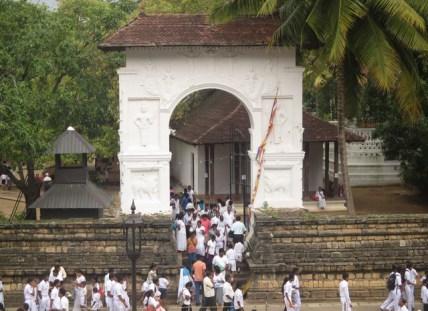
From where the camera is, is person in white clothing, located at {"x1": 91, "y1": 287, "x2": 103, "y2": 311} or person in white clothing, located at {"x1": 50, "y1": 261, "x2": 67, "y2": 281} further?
person in white clothing, located at {"x1": 50, "y1": 261, "x2": 67, "y2": 281}

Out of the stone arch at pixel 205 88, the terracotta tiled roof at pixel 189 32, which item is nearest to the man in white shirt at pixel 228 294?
the stone arch at pixel 205 88

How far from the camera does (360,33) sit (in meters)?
23.1

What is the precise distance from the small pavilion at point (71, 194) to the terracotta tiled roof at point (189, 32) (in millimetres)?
3037

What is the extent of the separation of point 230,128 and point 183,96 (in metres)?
8.60

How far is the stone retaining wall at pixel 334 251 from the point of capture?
21.5 metres

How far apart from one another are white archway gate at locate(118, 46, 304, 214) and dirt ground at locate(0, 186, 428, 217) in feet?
23.9

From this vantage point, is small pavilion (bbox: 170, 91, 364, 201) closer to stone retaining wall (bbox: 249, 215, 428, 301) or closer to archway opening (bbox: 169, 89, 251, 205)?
archway opening (bbox: 169, 89, 251, 205)

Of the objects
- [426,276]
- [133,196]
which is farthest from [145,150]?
[426,276]

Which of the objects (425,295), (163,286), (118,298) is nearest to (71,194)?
(163,286)

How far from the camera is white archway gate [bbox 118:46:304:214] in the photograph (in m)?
25.1

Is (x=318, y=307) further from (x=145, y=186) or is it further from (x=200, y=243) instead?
(x=145, y=186)

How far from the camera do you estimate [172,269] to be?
69.5 ft

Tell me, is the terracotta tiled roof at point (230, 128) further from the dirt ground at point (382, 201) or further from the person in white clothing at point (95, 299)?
the person in white clothing at point (95, 299)

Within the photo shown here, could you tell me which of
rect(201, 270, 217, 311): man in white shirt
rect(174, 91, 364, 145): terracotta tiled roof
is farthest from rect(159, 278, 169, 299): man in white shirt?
rect(174, 91, 364, 145): terracotta tiled roof
